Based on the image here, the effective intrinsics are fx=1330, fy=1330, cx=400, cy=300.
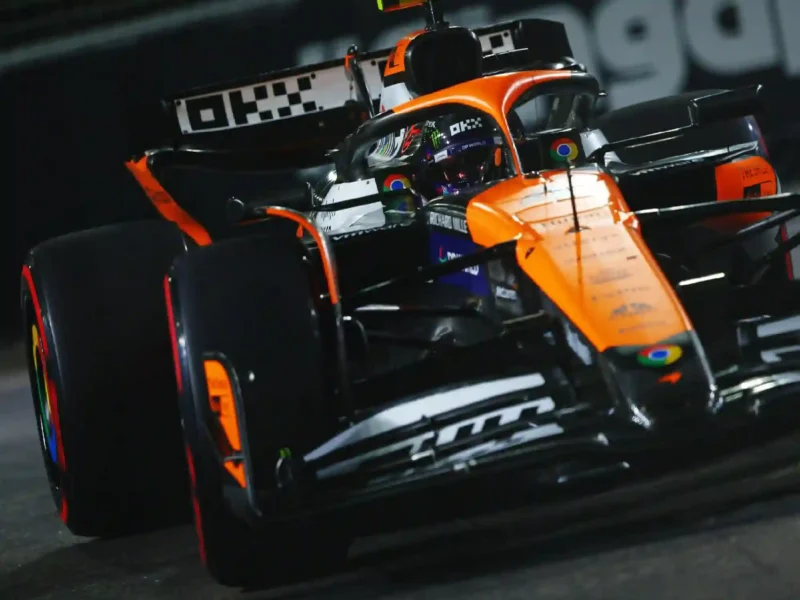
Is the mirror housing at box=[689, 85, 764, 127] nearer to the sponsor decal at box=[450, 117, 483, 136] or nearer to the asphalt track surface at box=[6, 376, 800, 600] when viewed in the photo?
the sponsor decal at box=[450, 117, 483, 136]

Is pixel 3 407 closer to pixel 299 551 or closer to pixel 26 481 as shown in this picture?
pixel 26 481

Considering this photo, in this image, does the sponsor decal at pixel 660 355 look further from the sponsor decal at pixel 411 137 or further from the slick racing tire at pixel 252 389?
the sponsor decal at pixel 411 137

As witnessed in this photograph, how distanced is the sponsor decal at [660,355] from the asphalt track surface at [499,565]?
1.28ft

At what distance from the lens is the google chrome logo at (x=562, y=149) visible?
179 inches

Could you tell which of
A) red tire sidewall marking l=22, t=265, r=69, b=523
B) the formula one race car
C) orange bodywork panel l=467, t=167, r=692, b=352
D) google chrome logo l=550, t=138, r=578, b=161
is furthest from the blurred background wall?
orange bodywork panel l=467, t=167, r=692, b=352

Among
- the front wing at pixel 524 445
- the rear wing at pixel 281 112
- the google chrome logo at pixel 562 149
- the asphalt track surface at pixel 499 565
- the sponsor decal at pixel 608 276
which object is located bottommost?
the asphalt track surface at pixel 499 565

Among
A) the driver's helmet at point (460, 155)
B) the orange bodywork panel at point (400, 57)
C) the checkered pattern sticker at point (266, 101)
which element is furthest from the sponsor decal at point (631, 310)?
the checkered pattern sticker at point (266, 101)

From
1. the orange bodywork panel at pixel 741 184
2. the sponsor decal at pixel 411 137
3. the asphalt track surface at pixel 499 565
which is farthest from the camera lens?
the sponsor decal at pixel 411 137

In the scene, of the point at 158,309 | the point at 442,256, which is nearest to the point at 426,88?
the point at 442,256

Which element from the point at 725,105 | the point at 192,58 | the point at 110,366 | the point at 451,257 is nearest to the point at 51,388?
the point at 110,366

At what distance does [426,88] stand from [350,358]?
1558 mm

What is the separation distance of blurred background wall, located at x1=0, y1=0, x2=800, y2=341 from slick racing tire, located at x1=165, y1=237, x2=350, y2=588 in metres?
4.72

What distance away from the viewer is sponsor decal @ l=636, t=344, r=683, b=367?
306 cm

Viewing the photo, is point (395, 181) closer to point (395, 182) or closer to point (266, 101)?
point (395, 182)
